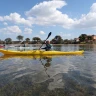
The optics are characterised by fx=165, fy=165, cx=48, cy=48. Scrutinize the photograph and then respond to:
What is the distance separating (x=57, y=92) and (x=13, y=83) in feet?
8.29

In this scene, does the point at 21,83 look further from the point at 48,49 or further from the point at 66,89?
the point at 48,49

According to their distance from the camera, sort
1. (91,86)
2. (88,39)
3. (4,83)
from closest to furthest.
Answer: (91,86)
(4,83)
(88,39)

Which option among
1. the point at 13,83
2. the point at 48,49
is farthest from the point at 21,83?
the point at 48,49

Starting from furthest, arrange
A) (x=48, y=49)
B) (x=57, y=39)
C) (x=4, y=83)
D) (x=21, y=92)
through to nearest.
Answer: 1. (x=57, y=39)
2. (x=48, y=49)
3. (x=4, y=83)
4. (x=21, y=92)

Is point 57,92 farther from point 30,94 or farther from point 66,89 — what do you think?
point 30,94

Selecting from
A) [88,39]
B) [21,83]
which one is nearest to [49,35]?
[21,83]

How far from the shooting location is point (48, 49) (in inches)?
869

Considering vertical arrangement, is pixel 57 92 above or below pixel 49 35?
below

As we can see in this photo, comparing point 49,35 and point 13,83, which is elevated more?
point 49,35

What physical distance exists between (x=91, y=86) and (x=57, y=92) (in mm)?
1792

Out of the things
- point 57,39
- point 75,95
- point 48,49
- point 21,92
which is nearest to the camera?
point 75,95

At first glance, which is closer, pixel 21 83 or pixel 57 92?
pixel 57 92

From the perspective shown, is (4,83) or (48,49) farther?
(48,49)

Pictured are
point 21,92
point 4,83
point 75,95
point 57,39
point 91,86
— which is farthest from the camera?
point 57,39
